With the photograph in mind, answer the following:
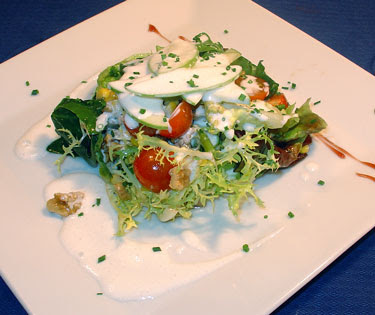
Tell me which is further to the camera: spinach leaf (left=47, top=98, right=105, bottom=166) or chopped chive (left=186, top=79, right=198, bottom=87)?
spinach leaf (left=47, top=98, right=105, bottom=166)

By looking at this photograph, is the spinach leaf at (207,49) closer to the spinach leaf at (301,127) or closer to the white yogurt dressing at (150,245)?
the spinach leaf at (301,127)

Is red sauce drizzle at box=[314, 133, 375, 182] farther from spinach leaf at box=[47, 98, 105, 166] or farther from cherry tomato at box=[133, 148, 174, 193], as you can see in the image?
spinach leaf at box=[47, 98, 105, 166]

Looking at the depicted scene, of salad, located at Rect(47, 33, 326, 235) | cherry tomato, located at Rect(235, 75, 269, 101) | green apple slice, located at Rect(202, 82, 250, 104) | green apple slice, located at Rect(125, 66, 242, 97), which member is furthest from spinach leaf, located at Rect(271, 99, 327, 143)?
green apple slice, located at Rect(125, 66, 242, 97)

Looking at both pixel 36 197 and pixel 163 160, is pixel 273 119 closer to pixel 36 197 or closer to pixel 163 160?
pixel 163 160

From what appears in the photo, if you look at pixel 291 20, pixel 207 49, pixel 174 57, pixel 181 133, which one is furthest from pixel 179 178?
pixel 291 20

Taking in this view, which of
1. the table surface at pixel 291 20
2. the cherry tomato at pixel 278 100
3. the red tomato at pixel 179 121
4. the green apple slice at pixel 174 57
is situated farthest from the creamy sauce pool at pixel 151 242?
the table surface at pixel 291 20

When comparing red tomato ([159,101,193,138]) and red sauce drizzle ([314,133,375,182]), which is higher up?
red tomato ([159,101,193,138])

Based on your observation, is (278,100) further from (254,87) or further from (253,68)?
(253,68)
